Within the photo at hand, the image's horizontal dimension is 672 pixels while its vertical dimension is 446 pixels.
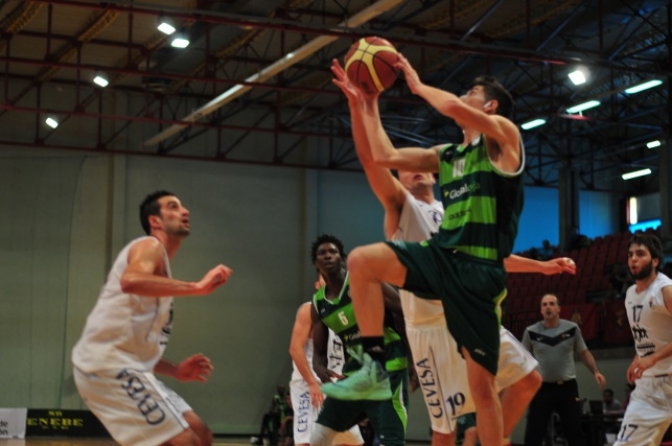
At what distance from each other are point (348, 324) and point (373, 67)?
9.01 ft

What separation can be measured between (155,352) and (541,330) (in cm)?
809

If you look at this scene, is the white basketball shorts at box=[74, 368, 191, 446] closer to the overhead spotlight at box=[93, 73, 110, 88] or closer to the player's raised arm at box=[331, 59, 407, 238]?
the player's raised arm at box=[331, 59, 407, 238]

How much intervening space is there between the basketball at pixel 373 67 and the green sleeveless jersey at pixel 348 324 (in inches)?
86.0

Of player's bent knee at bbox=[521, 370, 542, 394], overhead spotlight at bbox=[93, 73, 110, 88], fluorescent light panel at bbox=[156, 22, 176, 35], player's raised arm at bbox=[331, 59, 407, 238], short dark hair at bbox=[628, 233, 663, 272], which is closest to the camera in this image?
player's raised arm at bbox=[331, 59, 407, 238]

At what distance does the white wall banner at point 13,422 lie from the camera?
23.3 m

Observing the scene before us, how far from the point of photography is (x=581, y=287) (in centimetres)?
2559

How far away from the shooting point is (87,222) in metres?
27.1

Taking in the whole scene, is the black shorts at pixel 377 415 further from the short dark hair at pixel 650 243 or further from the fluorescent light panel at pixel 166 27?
the fluorescent light panel at pixel 166 27

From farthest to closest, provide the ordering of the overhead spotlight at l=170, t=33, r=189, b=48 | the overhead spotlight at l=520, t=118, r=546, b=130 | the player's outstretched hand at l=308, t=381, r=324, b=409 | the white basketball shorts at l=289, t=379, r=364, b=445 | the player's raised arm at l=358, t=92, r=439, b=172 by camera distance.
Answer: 1. the overhead spotlight at l=520, t=118, r=546, b=130
2. the overhead spotlight at l=170, t=33, r=189, b=48
3. the white basketball shorts at l=289, t=379, r=364, b=445
4. the player's outstretched hand at l=308, t=381, r=324, b=409
5. the player's raised arm at l=358, t=92, r=439, b=172

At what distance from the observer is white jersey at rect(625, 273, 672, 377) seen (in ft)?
27.9

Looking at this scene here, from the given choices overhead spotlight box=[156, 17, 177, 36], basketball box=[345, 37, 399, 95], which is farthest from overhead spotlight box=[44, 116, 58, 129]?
basketball box=[345, 37, 399, 95]

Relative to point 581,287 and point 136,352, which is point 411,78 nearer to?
point 136,352

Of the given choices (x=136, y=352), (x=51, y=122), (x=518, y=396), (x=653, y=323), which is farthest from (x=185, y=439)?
(x=51, y=122)

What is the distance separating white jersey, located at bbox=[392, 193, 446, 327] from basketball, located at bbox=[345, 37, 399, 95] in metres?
1.08
